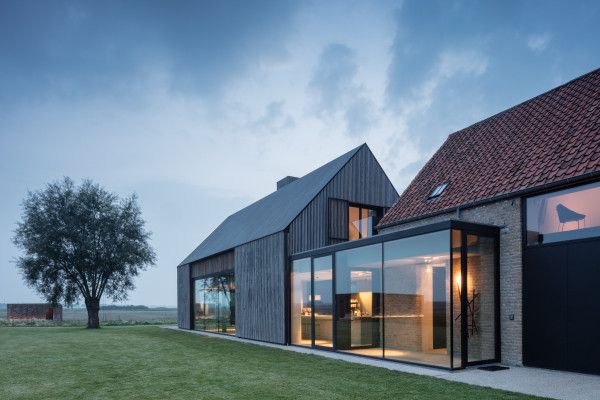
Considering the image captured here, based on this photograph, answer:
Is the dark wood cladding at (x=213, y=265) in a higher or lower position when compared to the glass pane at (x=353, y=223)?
lower

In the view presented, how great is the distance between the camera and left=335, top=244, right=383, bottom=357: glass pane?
11.4m

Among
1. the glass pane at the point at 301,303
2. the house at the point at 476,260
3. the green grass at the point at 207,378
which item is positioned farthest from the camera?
the glass pane at the point at 301,303

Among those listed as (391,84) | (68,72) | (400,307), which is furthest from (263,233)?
(391,84)

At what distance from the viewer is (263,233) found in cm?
1739

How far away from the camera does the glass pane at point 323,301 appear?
13.3 meters

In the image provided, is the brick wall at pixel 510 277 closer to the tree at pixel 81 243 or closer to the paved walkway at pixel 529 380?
the paved walkway at pixel 529 380

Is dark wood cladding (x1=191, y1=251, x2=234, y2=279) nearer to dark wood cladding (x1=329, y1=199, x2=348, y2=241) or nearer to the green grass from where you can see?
dark wood cladding (x1=329, y1=199, x2=348, y2=241)

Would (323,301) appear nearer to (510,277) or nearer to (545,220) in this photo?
(510,277)

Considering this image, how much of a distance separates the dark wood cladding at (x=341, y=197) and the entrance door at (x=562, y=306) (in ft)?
25.2

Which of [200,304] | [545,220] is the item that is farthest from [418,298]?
Answer: [200,304]

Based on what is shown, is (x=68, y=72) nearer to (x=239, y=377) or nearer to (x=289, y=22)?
(x=289, y=22)

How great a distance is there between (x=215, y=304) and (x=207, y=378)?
13.9m

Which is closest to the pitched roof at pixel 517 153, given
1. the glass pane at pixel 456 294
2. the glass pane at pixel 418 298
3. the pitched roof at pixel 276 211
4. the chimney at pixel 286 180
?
the glass pane at pixel 456 294

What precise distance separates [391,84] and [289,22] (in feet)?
54.5
